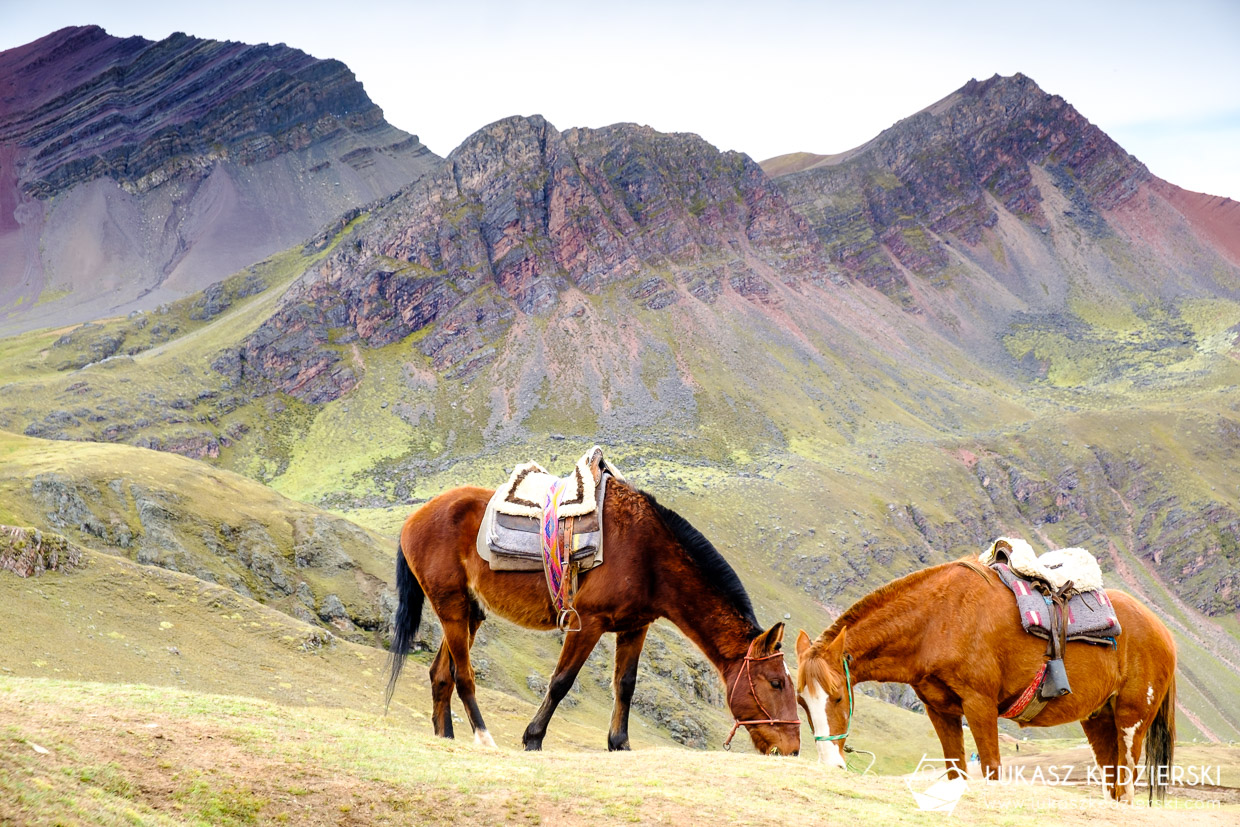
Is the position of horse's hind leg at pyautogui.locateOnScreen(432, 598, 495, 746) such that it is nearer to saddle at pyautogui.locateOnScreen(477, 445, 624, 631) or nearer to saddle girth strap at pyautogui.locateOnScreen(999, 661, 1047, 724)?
saddle at pyautogui.locateOnScreen(477, 445, 624, 631)

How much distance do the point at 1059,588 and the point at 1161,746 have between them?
11.1ft

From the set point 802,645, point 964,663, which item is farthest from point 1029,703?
point 802,645

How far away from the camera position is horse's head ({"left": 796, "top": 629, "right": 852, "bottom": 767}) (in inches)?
391

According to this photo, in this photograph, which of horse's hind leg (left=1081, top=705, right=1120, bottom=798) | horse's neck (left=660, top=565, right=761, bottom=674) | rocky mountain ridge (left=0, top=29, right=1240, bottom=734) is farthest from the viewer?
rocky mountain ridge (left=0, top=29, right=1240, bottom=734)

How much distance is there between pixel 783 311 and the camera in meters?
128

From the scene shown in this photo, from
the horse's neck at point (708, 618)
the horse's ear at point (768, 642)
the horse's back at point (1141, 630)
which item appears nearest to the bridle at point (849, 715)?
the horse's ear at point (768, 642)

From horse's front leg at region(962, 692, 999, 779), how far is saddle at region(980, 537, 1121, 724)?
2.18 ft

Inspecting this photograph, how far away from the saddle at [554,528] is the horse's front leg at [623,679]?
0.80m

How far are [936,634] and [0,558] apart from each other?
72.4 ft

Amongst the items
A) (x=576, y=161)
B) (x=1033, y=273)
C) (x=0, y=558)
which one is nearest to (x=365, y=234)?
(x=576, y=161)

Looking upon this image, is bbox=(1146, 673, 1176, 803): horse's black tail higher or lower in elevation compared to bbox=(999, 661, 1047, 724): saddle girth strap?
lower

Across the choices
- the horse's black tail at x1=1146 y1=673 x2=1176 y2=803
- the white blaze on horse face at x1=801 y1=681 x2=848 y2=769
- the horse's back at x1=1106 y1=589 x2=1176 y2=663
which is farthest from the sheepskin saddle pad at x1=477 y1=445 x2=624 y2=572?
the horse's black tail at x1=1146 y1=673 x2=1176 y2=803

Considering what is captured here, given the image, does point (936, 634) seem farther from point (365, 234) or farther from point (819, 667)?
point (365, 234)

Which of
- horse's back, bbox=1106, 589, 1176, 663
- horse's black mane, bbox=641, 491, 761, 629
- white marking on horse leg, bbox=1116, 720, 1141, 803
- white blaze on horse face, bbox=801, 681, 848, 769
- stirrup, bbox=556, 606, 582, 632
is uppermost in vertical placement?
horse's black mane, bbox=641, 491, 761, 629
